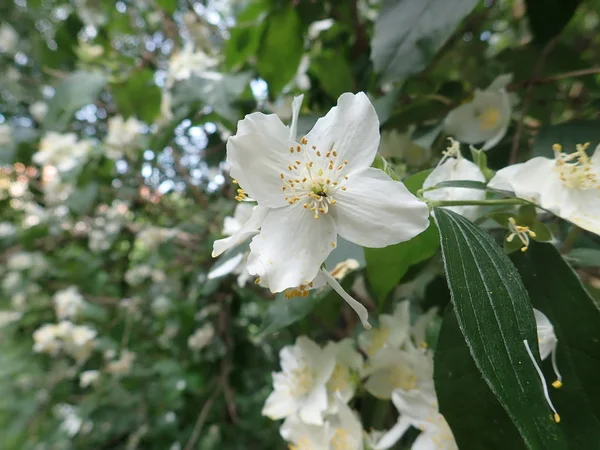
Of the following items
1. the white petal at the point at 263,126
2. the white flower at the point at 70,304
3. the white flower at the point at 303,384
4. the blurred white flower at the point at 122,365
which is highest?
the white petal at the point at 263,126

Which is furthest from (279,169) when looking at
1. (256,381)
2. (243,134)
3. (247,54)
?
(256,381)

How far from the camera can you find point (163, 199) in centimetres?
160

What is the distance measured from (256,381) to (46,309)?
1.11 m

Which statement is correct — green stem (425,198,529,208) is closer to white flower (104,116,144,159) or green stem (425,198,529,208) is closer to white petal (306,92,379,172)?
white petal (306,92,379,172)

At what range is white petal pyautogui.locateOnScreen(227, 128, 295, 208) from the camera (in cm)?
36

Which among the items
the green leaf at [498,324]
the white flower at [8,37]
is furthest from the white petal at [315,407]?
the white flower at [8,37]

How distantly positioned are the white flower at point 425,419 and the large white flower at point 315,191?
0.76 ft

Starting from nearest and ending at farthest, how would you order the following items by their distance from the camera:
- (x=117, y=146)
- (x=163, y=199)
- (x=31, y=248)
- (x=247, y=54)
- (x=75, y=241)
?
(x=247, y=54) → (x=117, y=146) → (x=163, y=199) → (x=31, y=248) → (x=75, y=241)

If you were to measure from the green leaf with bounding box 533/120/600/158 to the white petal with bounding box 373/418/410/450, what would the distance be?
1.17 feet

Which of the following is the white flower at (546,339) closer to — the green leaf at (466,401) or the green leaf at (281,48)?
the green leaf at (466,401)

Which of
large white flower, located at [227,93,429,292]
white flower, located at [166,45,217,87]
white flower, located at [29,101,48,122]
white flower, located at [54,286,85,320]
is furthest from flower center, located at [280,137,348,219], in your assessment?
white flower, located at [29,101,48,122]

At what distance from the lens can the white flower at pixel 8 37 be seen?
5.87 feet

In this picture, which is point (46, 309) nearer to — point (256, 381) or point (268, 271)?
point (256, 381)

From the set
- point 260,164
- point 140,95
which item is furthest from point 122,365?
point 260,164
